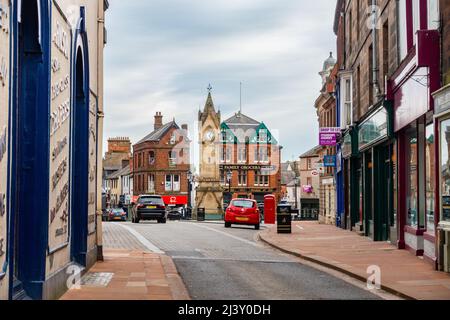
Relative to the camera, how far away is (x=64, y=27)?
10.6 m

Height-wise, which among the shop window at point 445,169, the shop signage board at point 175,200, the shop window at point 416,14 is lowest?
the shop signage board at point 175,200

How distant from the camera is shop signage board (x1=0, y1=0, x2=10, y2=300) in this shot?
675 centimetres

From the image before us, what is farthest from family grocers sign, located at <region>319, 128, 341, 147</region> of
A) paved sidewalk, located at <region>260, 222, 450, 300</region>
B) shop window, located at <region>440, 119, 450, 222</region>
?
shop window, located at <region>440, 119, 450, 222</region>

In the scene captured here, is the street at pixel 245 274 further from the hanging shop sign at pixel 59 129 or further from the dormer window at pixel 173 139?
the dormer window at pixel 173 139

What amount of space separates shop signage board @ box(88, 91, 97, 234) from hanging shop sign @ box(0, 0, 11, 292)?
746cm

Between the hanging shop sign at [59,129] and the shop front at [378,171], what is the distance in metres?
11.7

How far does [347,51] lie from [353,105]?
3802mm

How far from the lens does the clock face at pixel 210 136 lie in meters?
92.6

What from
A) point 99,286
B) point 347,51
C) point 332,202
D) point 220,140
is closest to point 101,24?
point 99,286

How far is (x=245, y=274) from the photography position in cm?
1420

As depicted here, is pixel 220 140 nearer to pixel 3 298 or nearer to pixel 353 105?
pixel 353 105

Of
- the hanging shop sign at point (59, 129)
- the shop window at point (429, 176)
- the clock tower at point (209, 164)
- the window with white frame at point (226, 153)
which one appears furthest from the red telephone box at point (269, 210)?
the window with white frame at point (226, 153)

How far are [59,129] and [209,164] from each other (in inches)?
3039

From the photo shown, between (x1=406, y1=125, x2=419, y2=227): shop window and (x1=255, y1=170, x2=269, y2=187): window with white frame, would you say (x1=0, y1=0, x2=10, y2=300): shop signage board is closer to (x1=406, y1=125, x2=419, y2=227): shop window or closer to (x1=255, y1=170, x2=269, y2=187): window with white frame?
(x1=406, y1=125, x2=419, y2=227): shop window
